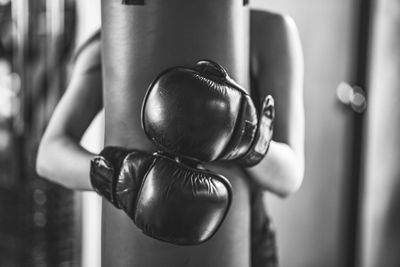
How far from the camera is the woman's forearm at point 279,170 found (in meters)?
0.91

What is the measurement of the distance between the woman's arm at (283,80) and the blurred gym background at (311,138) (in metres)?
1.39

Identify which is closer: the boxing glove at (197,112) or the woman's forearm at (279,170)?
the boxing glove at (197,112)

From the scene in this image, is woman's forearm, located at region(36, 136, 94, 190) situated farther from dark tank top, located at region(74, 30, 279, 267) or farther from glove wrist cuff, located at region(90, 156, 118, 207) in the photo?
dark tank top, located at region(74, 30, 279, 267)

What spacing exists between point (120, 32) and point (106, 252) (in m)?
0.38

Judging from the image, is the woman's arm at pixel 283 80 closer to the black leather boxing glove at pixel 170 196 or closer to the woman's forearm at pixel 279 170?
the woman's forearm at pixel 279 170

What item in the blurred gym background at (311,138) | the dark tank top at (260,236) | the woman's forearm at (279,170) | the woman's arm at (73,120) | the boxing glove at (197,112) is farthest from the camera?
the blurred gym background at (311,138)

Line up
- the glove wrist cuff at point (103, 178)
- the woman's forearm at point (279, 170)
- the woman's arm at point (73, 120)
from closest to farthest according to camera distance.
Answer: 1. the glove wrist cuff at point (103, 178)
2. the woman's forearm at point (279, 170)
3. the woman's arm at point (73, 120)

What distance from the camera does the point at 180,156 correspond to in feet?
2.44

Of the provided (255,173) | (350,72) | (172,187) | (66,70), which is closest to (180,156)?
(172,187)

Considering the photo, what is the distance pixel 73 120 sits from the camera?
107 cm

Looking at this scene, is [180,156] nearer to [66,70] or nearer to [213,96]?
[213,96]

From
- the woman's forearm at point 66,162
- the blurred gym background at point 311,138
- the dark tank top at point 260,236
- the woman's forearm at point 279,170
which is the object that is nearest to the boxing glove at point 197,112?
the woman's forearm at point 279,170

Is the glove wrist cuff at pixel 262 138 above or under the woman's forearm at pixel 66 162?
above

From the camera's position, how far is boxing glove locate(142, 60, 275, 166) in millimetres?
697
